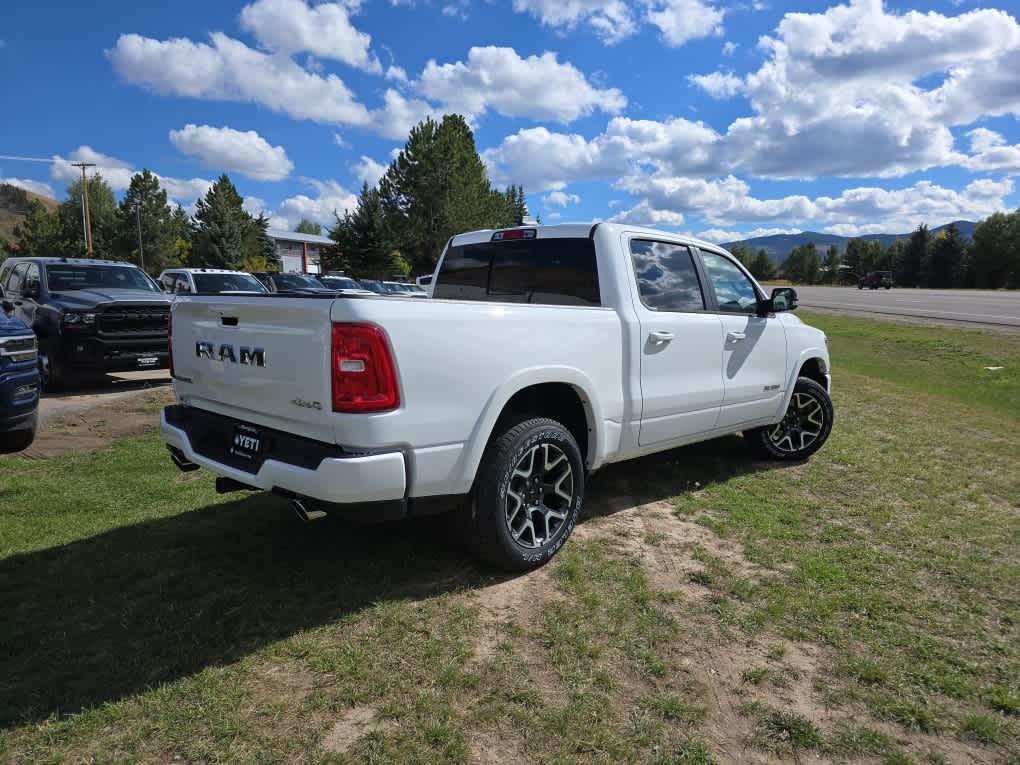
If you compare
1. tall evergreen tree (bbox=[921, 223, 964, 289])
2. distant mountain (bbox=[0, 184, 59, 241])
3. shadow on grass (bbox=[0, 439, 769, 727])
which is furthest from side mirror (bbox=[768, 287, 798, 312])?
distant mountain (bbox=[0, 184, 59, 241])

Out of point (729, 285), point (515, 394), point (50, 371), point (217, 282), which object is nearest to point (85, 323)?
point (50, 371)

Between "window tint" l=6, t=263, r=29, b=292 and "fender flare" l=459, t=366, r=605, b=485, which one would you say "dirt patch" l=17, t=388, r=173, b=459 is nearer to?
"window tint" l=6, t=263, r=29, b=292

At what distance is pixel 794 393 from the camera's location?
225 inches

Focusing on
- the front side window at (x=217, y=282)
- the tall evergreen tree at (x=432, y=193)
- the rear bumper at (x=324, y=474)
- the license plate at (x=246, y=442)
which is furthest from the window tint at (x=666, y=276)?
the tall evergreen tree at (x=432, y=193)

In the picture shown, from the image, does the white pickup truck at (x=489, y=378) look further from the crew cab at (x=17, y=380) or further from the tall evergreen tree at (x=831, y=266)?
the tall evergreen tree at (x=831, y=266)

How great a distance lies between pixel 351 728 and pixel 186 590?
143cm

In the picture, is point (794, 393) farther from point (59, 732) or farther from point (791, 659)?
point (59, 732)

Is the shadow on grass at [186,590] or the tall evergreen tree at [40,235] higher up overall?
the tall evergreen tree at [40,235]

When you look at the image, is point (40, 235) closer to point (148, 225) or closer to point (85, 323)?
point (148, 225)

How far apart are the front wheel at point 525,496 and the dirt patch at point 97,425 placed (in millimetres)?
4723

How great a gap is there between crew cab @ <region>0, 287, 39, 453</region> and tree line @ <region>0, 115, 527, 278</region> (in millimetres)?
43802

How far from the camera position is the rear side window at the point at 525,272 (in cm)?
405

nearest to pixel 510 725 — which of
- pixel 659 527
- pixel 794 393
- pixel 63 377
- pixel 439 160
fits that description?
pixel 659 527

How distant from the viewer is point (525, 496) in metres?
3.45
